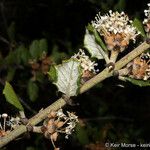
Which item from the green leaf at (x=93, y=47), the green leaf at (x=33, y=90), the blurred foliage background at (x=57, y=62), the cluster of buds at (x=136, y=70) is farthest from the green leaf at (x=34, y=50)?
the cluster of buds at (x=136, y=70)

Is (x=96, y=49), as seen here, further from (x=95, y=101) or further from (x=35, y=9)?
(x=35, y=9)

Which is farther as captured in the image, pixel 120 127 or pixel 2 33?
pixel 2 33

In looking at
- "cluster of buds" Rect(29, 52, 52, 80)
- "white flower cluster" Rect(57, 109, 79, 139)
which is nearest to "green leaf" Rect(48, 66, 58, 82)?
"white flower cluster" Rect(57, 109, 79, 139)

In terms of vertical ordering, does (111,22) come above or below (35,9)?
below

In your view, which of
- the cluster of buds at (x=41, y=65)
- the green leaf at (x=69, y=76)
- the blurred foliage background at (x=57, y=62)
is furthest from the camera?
the cluster of buds at (x=41, y=65)

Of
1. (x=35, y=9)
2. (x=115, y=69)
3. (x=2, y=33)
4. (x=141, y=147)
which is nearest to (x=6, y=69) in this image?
(x=2, y=33)

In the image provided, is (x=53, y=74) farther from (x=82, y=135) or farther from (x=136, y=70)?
(x=82, y=135)

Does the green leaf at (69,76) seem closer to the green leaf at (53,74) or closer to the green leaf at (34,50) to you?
the green leaf at (53,74)
